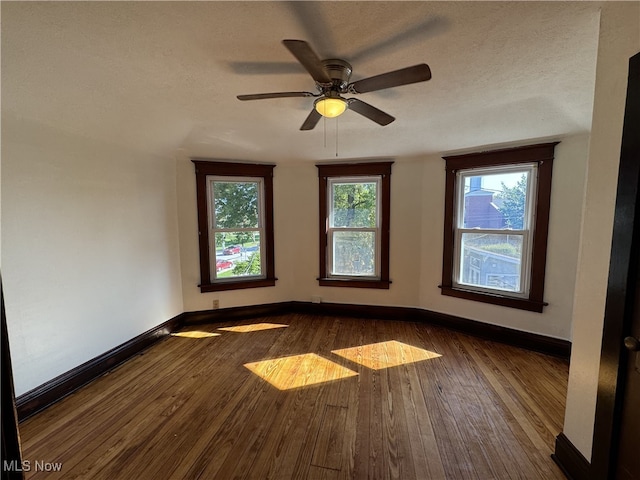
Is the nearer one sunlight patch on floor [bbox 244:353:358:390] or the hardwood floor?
the hardwood floor

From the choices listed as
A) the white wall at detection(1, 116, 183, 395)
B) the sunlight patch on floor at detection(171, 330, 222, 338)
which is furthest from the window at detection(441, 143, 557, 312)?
the white wall at detection(1, 116, 183, 395)

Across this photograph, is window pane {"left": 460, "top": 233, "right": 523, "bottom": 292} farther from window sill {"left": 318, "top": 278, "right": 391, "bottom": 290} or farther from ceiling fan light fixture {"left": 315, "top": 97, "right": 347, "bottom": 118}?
ceiling fan light fixture {"left": 315, "top": 97, "right": 347, "bottom": 118}

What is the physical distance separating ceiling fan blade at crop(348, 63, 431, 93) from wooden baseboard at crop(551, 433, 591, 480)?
2086mm

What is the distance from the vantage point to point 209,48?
156 centimetres

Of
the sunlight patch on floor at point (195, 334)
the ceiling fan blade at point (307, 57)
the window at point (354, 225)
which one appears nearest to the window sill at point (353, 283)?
the window at point (354, 225)

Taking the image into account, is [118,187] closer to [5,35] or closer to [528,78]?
[5,35]

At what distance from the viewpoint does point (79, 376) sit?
227 cm

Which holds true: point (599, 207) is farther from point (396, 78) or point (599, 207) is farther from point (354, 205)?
point (354, 205)

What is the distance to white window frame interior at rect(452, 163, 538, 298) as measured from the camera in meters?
2.84

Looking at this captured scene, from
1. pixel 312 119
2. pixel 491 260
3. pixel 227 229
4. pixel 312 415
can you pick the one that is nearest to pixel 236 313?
pixel 227 229

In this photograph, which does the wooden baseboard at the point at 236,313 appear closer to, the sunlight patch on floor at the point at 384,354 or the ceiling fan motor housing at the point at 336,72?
the sunlight patch on floor at the point at 384,354

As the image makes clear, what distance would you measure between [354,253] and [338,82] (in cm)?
250

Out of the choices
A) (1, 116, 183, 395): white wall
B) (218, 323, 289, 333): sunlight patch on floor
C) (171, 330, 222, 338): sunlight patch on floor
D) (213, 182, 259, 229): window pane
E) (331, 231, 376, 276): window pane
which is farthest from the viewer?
(331, 231, 376, 276): window pane

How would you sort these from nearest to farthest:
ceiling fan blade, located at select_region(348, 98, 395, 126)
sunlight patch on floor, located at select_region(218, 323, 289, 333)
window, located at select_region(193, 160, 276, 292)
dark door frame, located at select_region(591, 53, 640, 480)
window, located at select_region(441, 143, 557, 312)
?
dark door frame, located at select_region(591, 53, 640, 480) → ceiling fan blade, located at select_region(348, 98, 395, 126) → window, located at select_region(441, 143, 557, 312) → sunlight patch on floor, located at select_region(218, 323, 289, 333) → window, located at select_region(193, 160, 276, 292)
